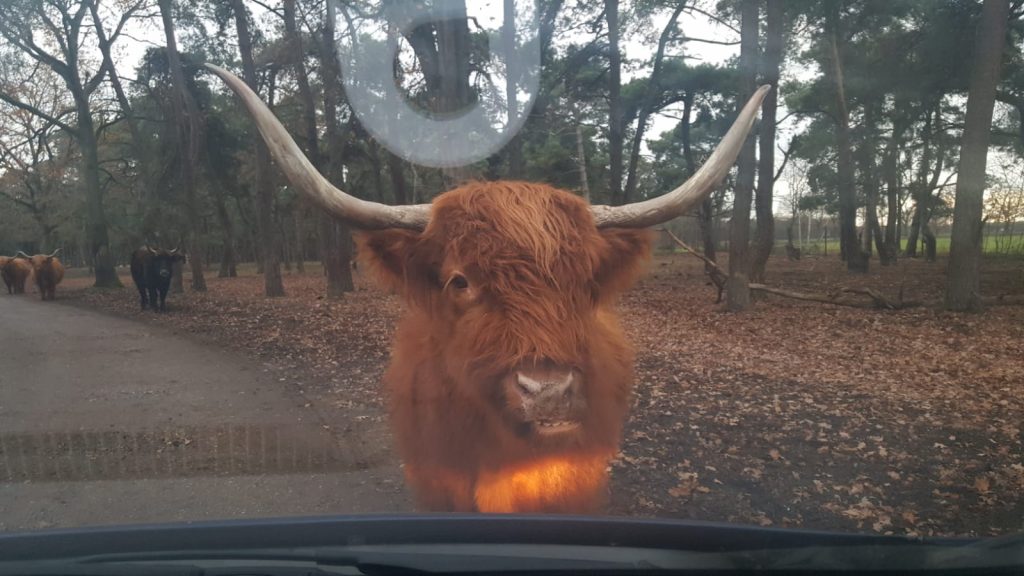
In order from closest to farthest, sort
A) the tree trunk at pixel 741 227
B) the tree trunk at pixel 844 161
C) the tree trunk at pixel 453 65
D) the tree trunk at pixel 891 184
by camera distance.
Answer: the tree trunk at pixel 453 65, the tree trunk at pixel 741 227, the tree trunk at pixel 844 161, the tree trunk at pixel 891 184

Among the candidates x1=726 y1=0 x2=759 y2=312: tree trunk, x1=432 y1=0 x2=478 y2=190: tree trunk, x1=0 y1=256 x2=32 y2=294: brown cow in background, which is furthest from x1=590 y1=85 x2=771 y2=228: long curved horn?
x1=0 y1=256 x2=32 y2=294: brown cow in background

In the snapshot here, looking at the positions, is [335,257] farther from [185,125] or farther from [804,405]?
[804,405]

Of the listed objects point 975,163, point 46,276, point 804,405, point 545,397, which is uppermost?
point 975,163

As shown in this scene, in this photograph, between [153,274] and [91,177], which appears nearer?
[153,274]

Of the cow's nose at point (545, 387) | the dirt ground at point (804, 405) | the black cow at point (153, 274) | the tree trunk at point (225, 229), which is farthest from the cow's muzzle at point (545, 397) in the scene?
the tree trunk at point (225, 229)

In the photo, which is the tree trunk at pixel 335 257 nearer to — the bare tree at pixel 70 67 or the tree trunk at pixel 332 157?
the tree trunk at pixel 332 157

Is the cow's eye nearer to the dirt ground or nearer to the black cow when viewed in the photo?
the dirt ground

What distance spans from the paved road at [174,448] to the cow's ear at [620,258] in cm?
225

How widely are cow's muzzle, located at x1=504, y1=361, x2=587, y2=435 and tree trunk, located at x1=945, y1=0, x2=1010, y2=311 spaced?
11.5m

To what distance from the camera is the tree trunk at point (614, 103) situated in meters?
15.0

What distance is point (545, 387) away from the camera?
283cm

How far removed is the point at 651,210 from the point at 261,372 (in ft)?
23.2

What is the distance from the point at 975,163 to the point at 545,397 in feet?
38.8

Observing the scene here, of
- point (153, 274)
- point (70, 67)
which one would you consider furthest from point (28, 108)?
point (153, 274)
